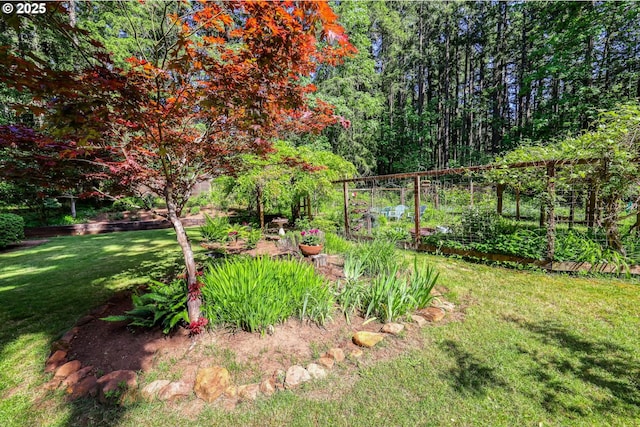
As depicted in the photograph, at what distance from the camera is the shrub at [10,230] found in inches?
267

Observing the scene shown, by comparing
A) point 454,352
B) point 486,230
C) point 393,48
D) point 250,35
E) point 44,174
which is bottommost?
point 454,352

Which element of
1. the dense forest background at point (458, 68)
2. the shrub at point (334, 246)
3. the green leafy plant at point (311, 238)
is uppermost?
Result: the dense forest background at point (458, 68)

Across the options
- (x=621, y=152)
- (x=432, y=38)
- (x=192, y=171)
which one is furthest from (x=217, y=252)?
(x=432, y=38)

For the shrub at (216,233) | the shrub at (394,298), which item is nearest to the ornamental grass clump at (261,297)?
the shrub at (394,298)

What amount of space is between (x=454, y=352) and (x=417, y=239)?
372 cm

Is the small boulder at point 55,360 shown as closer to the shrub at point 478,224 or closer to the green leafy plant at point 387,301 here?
the green leafy plant at point 387,301

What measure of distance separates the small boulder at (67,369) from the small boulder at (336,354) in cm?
214

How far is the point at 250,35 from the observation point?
2082 millimetres

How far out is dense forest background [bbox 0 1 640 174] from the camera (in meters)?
13.2

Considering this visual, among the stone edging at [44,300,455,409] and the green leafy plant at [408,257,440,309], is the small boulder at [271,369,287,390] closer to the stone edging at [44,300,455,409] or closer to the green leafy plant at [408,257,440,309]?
the stone edging at [44,300,455,409]

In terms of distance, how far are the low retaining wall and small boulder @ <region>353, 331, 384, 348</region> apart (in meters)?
8.15

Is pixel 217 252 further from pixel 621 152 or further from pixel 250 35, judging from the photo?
pixel 621 152

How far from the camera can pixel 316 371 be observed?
2.10m

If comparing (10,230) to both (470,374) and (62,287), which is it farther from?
(470,374)
